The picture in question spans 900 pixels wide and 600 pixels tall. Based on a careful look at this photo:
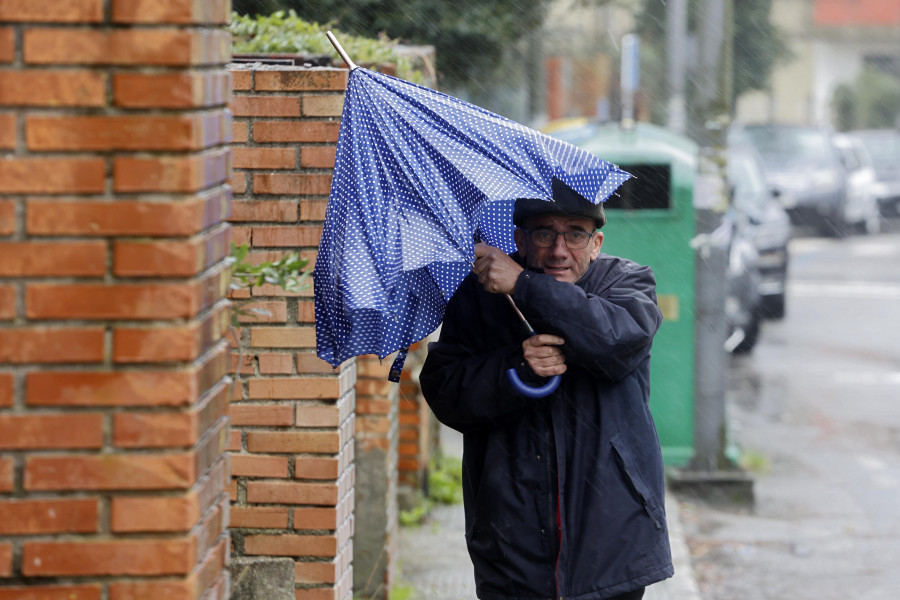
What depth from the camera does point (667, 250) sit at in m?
8.14

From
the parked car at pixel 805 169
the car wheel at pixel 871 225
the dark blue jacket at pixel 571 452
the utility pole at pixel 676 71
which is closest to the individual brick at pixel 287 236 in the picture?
the dark blue jacket at pixel 571 452

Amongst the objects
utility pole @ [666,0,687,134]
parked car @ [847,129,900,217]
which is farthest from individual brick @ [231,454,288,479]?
parked car @ [847,129,900,217]

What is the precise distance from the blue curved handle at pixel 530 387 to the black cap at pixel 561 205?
1.41 feet

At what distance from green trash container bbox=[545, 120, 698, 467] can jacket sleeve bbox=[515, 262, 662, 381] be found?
489 centimetres

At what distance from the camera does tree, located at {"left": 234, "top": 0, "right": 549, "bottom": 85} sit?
28.9 feet

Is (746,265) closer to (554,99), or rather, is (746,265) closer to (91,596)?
(91,596)

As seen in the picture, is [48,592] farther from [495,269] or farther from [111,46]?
[495,269]

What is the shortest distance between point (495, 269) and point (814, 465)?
5947 mm

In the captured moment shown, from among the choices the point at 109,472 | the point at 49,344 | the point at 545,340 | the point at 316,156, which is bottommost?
the point at 109,472

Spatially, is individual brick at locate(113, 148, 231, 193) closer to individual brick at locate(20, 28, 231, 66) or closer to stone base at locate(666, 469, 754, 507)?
individual brick at locate(20, 28, 231, 66)

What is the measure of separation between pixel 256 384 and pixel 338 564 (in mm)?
630

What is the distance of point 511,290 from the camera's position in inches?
127

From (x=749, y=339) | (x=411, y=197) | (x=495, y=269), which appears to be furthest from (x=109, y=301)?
(x=749, y=339)

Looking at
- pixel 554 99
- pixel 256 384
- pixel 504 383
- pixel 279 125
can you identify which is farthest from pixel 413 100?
pixel 554 99
